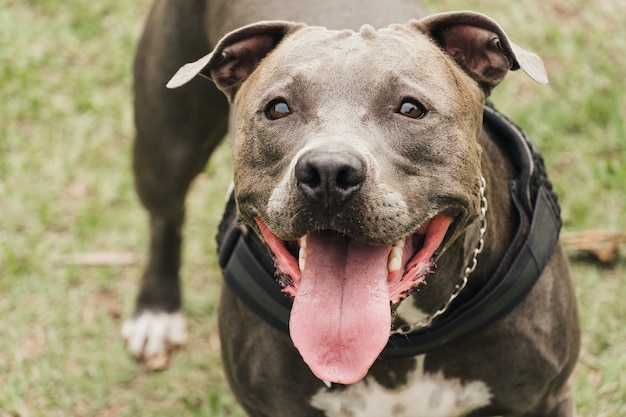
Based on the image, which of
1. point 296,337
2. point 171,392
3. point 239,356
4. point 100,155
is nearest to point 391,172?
point 296,337

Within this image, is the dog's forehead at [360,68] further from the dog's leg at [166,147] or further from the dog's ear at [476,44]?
the dog's leg at [166,147]

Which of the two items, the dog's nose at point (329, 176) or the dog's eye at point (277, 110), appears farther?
the dog's eye at point (277, 110)

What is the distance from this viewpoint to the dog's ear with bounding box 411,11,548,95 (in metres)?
3.19

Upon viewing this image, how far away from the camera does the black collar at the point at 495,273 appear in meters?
3.32

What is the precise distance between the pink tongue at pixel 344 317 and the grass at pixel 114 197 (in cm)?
200

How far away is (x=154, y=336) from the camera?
524 cm

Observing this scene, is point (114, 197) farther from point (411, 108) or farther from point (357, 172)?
point (357, 172)

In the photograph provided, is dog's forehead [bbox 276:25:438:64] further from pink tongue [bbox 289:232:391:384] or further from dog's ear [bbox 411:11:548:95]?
pink tongue [bbox 289:232:391:384]

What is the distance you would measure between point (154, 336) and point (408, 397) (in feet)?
6.77

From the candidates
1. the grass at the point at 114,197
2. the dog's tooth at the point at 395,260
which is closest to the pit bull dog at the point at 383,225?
the dog's tooth at the point at 395,260

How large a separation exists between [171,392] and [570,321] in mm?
2213

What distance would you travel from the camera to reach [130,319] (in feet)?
17.7

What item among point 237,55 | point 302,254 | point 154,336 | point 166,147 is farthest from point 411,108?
point 154,336

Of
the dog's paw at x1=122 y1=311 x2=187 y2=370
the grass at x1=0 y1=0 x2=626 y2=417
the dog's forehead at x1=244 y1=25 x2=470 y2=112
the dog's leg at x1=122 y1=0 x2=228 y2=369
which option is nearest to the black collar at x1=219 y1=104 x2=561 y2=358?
the dog's forehead at x1=244 y1=25 x2=470 y2=112
